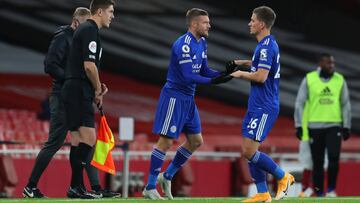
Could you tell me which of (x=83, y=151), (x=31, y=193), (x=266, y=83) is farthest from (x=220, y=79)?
(x=31, y=193)

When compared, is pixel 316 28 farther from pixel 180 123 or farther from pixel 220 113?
pixel 180 123

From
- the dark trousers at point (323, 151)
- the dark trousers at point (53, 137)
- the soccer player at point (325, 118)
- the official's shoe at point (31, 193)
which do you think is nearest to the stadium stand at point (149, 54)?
the soccer player at point (325, 118)

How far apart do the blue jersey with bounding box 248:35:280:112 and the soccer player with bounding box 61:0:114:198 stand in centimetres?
142

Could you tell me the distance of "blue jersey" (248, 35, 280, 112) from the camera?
1039 cm

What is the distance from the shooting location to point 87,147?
35.3ft

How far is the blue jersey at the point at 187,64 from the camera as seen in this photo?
425 inches

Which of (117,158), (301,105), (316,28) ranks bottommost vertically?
(117,158)

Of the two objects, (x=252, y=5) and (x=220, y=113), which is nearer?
(x=220, y=113)

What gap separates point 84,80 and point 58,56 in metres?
0.70

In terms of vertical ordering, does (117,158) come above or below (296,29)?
below

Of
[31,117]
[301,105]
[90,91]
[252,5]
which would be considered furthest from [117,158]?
[252,5]

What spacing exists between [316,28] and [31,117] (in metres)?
10.2

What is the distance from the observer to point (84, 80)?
34.9 ft

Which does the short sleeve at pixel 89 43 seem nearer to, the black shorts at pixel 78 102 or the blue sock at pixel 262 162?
the black shorts at pixel 78 102
